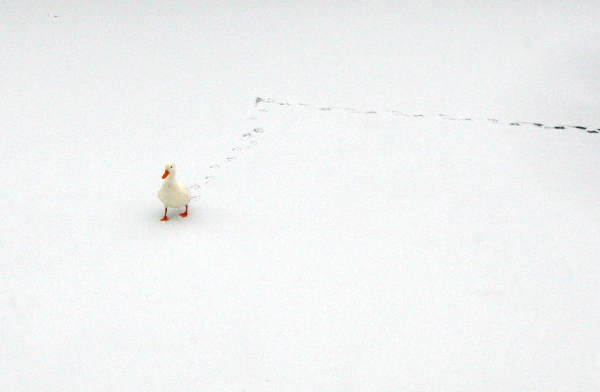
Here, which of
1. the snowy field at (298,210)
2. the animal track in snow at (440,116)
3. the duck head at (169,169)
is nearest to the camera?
the snowy field at (298,210)

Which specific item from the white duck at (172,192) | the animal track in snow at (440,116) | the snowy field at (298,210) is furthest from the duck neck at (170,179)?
the animal track in snow at (440,116)

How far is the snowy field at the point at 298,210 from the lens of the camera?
1470 mm

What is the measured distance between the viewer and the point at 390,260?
1.85 metres

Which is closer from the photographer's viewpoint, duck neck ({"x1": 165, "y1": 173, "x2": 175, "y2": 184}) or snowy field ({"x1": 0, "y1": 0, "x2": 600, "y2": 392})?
snowy field ({"x1": 0, "y1": 0, "x2": 600, "y2": 392})

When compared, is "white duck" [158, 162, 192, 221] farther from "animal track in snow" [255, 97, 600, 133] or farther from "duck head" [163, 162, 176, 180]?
"animal track in snow" [255, 97, 600, 133]

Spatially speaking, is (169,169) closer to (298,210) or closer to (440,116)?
(298,210)

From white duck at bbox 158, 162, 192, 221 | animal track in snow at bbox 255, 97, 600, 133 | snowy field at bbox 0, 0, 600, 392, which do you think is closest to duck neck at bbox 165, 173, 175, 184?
white duck at bbox 158, 162, 192, 221

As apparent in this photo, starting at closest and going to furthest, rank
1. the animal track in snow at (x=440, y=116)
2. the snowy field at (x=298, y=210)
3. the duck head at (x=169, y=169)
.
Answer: the snowy field at (x=298, y=210), the duck head at (x=169, y=169), the animal track in snow at (x=440, y=116)

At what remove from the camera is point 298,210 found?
2.09 m

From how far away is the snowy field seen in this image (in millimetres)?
1470

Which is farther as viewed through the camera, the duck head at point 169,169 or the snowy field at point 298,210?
the duck head at point 169,169

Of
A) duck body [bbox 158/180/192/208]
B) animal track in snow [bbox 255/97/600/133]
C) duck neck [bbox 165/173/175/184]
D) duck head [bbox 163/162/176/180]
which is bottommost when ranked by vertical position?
duck body [bbox 158/180/192/208]

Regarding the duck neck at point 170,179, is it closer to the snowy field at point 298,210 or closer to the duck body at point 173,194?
the duck body at point 173,194

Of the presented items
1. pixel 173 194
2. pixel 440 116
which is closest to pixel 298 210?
pixel 173 194
